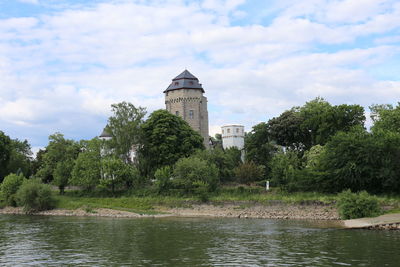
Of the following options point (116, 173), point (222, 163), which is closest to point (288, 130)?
point (222, 163)

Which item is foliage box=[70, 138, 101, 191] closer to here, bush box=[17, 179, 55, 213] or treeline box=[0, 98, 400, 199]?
treeline box=[0, 98, 400, 199]

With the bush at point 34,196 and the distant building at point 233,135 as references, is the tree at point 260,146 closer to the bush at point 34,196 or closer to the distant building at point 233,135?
the distant building at point 233,135

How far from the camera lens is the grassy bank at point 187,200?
1763 inches

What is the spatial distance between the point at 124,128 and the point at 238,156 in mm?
23771

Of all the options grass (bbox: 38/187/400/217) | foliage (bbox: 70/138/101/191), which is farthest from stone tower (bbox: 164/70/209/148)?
grass (bbox: 38/187/400/217)

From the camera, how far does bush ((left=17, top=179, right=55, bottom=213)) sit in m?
51.7

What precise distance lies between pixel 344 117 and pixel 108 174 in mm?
33141

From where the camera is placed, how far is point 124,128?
60656 mm

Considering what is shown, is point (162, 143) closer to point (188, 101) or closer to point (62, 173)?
point (62, 173)

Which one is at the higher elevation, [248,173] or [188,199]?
[248,173]

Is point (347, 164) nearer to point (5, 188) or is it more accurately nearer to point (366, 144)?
point (366, 144)

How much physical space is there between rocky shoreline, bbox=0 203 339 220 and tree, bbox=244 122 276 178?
769 inches

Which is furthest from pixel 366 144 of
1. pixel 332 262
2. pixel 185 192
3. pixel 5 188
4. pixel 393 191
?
pixel 5 188

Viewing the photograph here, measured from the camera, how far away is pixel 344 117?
59219mm
